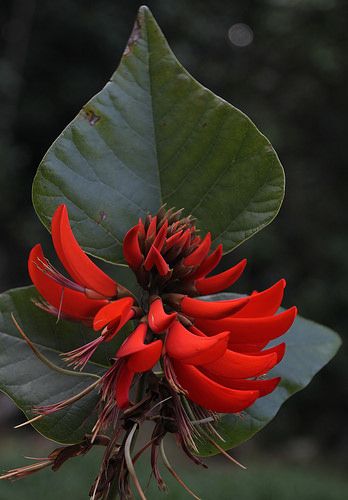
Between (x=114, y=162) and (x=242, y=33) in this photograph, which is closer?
(x=114, y=162)

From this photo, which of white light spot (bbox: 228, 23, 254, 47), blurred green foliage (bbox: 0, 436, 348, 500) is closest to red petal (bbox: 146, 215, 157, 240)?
blurred green foliage (bbox: 0, 436, 348, 500)

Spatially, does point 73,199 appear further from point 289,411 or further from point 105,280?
point 289,411

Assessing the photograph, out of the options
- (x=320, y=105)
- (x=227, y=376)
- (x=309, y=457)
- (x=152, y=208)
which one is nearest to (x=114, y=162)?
(x=152, y=208)

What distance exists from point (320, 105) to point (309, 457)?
12.2ft

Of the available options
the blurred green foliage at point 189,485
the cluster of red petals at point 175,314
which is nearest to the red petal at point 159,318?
the cluster of red petals at point 175,314

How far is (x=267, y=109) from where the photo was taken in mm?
8641

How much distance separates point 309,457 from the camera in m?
7.07

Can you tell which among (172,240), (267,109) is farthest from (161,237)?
(267,109)

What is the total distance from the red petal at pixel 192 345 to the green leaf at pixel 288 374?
0.56 ft

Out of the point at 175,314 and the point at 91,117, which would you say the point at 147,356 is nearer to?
the point at 175,314

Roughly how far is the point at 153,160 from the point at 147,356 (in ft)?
0.81

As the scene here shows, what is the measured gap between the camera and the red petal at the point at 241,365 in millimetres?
544

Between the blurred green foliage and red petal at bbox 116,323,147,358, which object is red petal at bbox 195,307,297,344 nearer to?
red petal at bbox 116,323,147,358

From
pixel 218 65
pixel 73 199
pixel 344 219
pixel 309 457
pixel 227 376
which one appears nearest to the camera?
pixel 227 376
